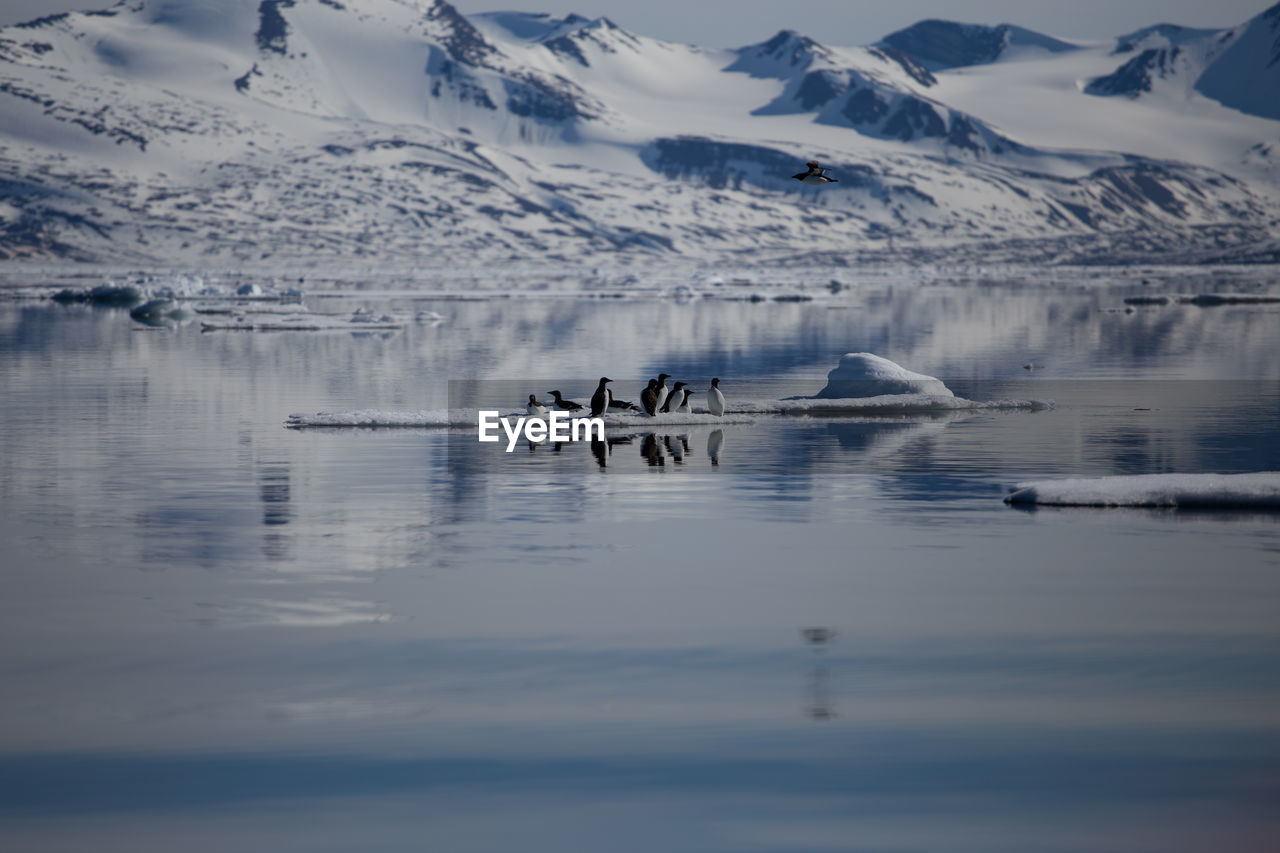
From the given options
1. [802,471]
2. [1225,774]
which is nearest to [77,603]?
[1225,774]

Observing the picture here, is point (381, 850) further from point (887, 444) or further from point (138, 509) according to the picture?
point (887, 444)

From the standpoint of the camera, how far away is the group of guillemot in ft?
86.4

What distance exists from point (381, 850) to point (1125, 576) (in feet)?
26.9

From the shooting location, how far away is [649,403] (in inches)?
1072

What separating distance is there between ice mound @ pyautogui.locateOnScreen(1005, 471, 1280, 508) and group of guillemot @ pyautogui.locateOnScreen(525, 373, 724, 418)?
9481 millimetres

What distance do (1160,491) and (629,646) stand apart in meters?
8.32

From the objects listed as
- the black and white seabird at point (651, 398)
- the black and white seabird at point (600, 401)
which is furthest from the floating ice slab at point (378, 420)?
the black and white seabird at point (651, 398)

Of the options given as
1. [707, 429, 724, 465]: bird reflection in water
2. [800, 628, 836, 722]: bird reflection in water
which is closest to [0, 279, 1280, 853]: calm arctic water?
[800, 628, 836, 722]: bird reflection in water

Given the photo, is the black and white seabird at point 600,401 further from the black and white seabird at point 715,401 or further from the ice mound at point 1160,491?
the ice mound at point 1160,491

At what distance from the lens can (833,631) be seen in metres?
12.1

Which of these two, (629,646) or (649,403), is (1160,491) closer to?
(629,646)

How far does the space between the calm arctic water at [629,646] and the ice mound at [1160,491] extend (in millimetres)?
422

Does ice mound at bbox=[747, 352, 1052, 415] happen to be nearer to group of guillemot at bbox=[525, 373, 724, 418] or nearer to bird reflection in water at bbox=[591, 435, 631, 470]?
group of guillemot at bbox=[525, 373, 724, 418]

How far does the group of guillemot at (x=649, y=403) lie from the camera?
26.3m
